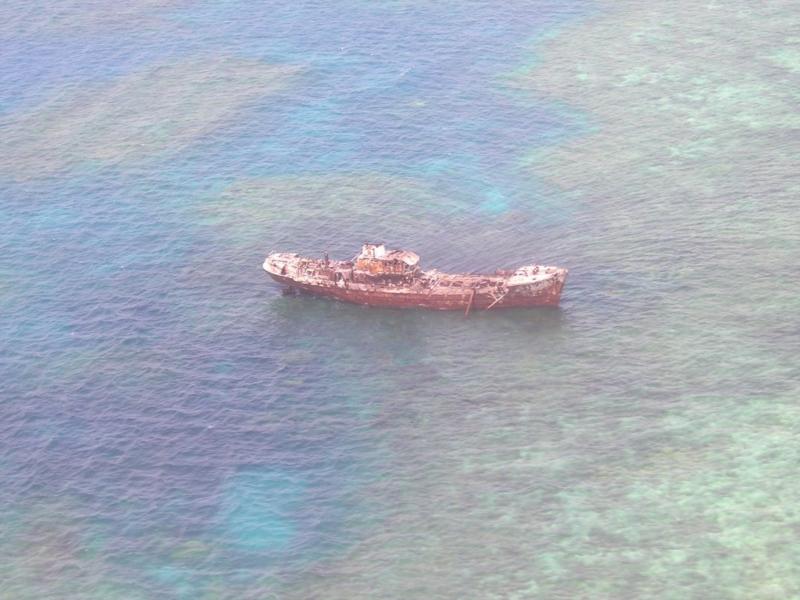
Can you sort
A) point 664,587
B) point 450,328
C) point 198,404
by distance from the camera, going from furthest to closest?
1. point 450,328
2. point 198,404
3. point 664,587

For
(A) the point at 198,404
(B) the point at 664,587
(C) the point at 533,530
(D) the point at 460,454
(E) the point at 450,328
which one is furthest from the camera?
(E) the point at 450,328

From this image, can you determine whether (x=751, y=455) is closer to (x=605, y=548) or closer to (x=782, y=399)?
(x=782, y=399)

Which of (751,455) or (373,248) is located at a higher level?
(373,248)

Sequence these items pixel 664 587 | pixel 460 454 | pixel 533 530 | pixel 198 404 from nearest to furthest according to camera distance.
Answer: pixel 664 587
pixel 533 530
pixel 460 454
pixel 198 404

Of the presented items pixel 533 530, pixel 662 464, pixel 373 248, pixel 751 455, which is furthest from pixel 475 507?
pixel 373 248

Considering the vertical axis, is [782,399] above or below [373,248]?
below

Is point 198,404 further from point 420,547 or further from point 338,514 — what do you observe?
point 420,547

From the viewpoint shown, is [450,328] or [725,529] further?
[450,328]

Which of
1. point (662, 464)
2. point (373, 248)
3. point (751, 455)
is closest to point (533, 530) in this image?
point (662, 464)

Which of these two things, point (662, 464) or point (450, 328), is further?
point (450, 328)
